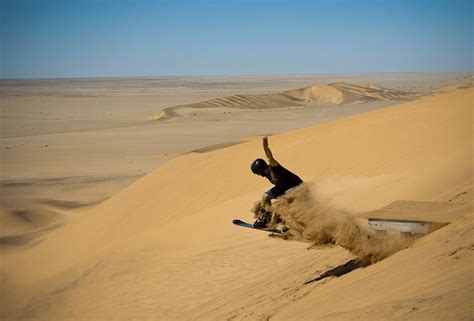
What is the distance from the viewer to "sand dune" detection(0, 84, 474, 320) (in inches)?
263

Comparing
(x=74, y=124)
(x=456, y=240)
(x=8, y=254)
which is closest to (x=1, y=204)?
(x=8, y=254)

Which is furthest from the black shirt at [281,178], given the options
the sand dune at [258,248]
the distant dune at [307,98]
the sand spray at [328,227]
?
the distant dune at [307,98]

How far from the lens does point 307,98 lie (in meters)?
74.9

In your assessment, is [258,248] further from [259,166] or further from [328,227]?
[328,227]

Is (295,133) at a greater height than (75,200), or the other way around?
(295,133)

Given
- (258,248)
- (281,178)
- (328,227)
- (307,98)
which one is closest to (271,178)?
(281,178)

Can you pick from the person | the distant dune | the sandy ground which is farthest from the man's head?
the distant dune

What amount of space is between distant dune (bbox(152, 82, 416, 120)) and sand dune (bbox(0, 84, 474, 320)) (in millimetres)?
44909

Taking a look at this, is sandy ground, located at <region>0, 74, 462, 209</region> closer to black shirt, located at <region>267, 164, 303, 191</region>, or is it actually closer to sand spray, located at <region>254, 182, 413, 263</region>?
black shirt, located at <region>267, 164, 303, 191</region>

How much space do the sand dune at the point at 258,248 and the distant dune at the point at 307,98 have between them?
147 ft

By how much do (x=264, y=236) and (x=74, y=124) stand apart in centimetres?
4649

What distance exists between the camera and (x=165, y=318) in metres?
9.31

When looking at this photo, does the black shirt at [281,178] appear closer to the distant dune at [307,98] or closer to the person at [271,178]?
the person at [271,178]

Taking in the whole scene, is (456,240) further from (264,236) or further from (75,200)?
(75,200)
